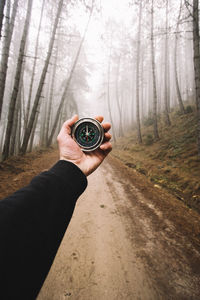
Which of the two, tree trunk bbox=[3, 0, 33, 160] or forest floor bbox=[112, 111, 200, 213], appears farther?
tree trunk bbox=[3, 0, 33, 160]

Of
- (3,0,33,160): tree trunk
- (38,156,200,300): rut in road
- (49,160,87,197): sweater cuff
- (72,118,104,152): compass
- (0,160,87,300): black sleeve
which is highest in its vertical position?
(3,0,33,160): tree trunk

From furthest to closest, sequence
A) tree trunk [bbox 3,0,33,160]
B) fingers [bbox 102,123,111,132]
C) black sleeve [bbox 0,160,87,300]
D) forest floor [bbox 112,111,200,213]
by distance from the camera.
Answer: tree trunk [bbox 3,0,33,160] → forest floor [bbox 112,111,200,213] → fingers [bbox 102,123,111,132] → black sleeve [bbox 0,160,87,300]

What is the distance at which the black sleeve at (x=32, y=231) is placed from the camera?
0.73m

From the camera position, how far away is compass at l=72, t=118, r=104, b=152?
218cm

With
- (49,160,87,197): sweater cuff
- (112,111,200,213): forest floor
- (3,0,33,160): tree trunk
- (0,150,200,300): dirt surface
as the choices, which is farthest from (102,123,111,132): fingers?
(3,0,33,160): tree trunk

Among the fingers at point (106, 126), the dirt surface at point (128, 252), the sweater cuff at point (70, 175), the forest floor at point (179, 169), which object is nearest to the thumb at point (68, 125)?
the fingers at point (106, 126)

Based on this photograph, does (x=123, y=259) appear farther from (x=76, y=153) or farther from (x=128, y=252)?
(x=76, y=153)

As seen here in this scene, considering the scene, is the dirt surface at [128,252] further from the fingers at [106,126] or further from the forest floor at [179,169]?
the fingers at [106,126]

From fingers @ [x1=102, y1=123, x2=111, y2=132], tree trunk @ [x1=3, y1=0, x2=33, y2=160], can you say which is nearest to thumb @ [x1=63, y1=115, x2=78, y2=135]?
fingers @ [x1=102, y1=123, x2=111, y2=132]

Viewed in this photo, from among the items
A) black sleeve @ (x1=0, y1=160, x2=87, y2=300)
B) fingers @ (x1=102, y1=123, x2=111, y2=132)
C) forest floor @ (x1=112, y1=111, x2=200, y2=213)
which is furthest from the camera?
forest floor @ (x1=112, y1=111, x2=200, y2=213)

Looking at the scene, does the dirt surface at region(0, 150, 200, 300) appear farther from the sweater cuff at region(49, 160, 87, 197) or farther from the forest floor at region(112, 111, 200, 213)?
the sweater cuff at region(49, 160, 87, 197)

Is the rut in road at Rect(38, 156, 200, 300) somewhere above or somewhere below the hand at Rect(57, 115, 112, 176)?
below

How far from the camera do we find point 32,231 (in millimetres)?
871

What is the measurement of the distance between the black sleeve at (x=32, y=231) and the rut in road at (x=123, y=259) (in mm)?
→ 1487
